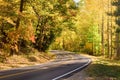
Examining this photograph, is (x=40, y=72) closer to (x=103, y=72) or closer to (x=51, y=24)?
(x=103, y=72)

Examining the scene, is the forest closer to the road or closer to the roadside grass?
the road

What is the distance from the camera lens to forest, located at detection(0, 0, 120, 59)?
3125 centimetres

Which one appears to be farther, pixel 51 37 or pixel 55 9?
pixel 51 37

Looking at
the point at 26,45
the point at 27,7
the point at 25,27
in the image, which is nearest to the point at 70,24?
the point at 26,45

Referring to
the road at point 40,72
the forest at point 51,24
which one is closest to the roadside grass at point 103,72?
the road at point 40,72

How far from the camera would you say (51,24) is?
47.4 m

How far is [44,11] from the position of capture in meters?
41.6

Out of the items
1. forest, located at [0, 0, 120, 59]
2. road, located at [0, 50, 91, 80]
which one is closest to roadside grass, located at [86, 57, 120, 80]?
road, located at [0, 50, 91, 80]

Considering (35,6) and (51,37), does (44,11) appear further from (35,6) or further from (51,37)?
(51,37)

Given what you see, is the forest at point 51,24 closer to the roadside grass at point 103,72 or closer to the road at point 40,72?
the road at point 40,72

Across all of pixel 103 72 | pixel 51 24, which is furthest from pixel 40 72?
pixel 51 24

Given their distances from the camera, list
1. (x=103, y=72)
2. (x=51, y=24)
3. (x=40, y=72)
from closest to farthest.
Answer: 1. (x=40, y=72)
2. (x=103, y=72)
3. (x=51, y=24)

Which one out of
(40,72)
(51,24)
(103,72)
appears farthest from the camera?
(51,24)

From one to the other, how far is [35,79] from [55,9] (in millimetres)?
29420
